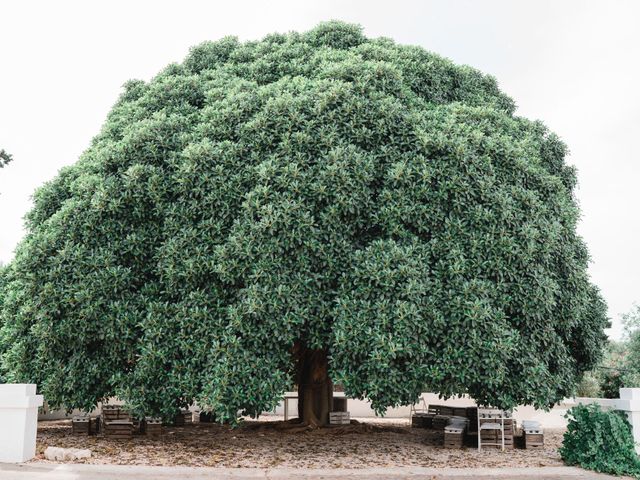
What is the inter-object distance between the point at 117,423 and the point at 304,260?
→ 512 centimetres

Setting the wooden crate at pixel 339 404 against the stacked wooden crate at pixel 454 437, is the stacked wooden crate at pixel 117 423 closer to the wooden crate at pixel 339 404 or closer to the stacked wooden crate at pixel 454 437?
the wooden crate at pixel 339 404

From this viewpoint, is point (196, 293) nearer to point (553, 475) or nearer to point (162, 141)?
point (162, 141)

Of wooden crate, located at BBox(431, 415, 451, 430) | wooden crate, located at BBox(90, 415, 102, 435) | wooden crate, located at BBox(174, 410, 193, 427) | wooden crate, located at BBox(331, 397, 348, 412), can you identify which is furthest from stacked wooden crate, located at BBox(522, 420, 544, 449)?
wooden crate, located at BBox(90, 415, 102, 435)

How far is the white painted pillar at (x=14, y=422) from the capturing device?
333 inches

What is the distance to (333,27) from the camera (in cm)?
1344

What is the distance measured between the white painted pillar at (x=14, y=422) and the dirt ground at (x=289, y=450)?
1015 millimetres

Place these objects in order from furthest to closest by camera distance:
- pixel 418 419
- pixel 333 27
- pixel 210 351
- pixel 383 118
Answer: pixel 418 419, pixel 333 27, pixel 383 118, pixel 210 351

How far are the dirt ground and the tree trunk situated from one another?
1.74 ft

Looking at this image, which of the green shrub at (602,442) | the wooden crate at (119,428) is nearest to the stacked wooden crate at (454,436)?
the green shrub at (602,442)

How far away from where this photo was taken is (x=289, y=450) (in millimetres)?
10281

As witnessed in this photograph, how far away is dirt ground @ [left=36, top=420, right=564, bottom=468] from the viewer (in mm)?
9273

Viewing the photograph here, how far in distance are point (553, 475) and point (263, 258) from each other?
5.27 meters

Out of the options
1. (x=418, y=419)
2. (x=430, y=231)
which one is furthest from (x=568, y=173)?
(x=418, y=419)

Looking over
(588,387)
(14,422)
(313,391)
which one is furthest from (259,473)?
(588,387)
